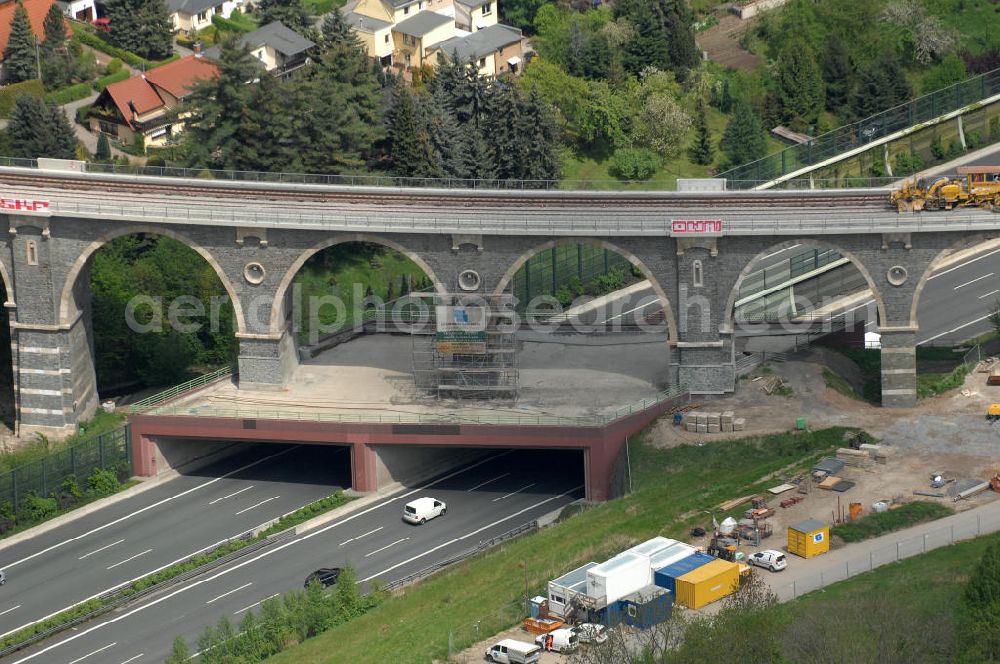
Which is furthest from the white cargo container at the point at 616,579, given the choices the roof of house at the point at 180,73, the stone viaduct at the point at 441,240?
the roof of house at the point at 180,73

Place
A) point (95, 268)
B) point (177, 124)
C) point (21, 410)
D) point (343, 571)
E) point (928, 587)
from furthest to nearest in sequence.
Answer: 1. point (177, 124)
2. point (95, 268)
3. point (21, 410)
4. point (343, 571)
5. point (928, 587)

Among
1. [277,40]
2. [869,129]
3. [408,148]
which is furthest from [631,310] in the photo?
[277,40]

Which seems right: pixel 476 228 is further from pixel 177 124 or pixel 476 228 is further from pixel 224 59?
pixel 177 124

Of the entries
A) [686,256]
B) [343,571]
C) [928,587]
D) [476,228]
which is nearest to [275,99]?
[476,228]

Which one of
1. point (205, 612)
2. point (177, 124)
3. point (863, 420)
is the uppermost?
point (177, 124)

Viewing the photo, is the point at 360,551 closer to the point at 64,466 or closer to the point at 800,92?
the point at 64,466

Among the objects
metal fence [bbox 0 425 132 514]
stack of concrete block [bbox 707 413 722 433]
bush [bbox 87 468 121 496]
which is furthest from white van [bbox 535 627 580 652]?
metal fence [bbox 0 425 132 514]
